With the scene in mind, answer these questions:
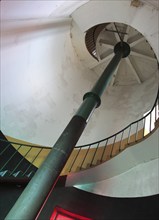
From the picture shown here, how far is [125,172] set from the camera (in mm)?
5660

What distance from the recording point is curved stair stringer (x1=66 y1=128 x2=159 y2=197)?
17.1 feet

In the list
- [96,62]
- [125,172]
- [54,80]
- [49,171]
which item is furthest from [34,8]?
[96,62]

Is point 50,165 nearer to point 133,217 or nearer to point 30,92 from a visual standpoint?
point 133,217

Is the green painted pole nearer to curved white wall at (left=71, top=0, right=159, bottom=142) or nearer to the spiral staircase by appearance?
the spiral staircase

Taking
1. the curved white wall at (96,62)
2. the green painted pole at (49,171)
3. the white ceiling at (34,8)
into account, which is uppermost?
the curved white wall at (96,62)

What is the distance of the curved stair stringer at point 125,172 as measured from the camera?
5.21 metres

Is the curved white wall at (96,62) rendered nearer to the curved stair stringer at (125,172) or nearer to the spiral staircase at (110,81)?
the spiral staircase at (110,81)

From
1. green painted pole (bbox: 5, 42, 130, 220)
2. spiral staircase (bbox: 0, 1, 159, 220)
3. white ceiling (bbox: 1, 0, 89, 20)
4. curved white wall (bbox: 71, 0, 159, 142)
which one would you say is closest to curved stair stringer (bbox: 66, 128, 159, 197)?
spiral staircase (bbox: 0, 1, 159, 220)

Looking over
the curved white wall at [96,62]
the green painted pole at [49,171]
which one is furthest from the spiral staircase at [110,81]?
the green painted pole at [49,171]

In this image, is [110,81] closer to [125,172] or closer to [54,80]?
[54,80]

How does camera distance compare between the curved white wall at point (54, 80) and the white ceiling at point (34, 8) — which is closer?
the white ceiling at point (34, 8)

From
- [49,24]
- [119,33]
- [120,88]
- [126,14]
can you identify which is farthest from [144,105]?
[49,24]

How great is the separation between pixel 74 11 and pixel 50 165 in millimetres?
4771

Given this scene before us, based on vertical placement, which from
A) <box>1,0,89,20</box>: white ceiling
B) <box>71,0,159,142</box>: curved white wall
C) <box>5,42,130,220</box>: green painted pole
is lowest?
<box>5,42,130,220</box>: green painted pole
